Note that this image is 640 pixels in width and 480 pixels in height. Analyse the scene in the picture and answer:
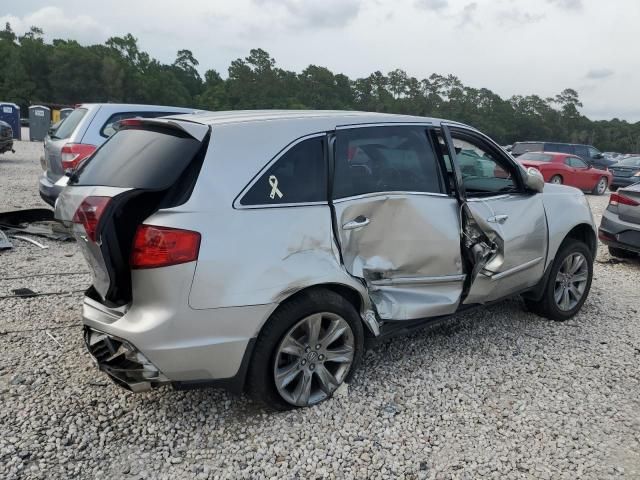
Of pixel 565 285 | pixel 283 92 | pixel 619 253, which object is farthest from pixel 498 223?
pixel 283 92

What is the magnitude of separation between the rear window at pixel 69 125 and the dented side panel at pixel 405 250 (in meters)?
5.33

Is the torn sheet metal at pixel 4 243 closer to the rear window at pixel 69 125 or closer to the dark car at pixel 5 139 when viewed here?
the rear window at pixel 69 125

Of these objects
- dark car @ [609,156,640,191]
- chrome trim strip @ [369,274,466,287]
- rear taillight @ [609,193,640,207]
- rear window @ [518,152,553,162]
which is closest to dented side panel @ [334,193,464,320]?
chrome trim strip @ [369,274,466,287]

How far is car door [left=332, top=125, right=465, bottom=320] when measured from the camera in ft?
10.6

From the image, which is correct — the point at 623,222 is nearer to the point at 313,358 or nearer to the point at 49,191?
the point at 313,358

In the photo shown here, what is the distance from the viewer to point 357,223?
3.20 metres

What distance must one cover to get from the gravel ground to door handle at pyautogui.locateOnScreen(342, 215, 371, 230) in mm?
1051

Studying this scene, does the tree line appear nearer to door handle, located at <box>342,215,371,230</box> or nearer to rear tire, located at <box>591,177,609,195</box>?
rear tire, located at <box>591,177,609,195</box>

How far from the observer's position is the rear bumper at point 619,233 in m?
6.86

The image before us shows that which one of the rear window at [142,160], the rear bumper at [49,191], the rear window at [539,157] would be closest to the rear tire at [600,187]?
the rear window at [539,157]

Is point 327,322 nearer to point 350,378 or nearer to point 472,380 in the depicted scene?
point 350,378

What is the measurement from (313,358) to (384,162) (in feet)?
4.34

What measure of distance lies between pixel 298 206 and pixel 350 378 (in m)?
1.16

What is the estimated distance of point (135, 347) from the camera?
2668 millimetres
